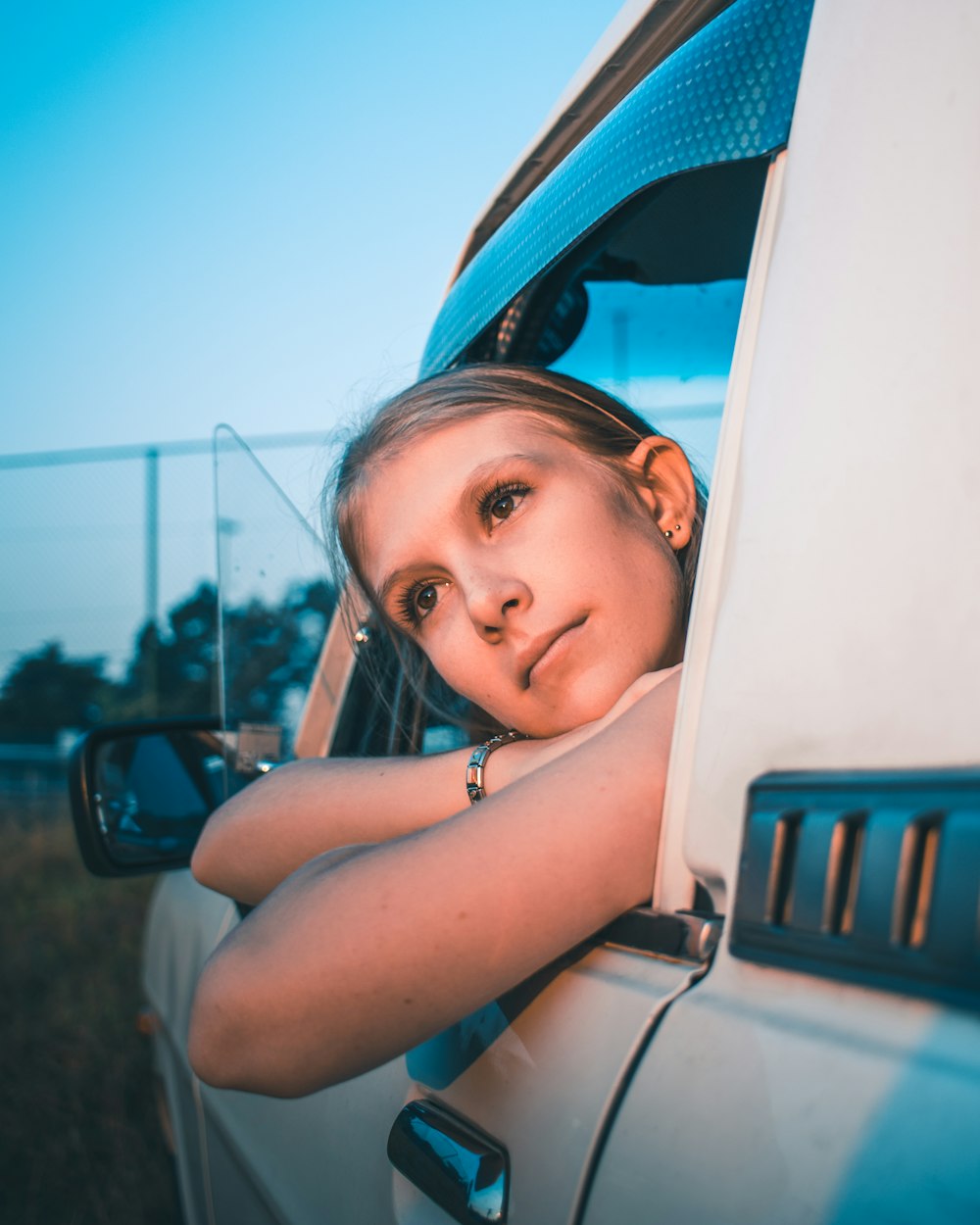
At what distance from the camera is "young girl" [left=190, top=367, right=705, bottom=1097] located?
0.79 meters

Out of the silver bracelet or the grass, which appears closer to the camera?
the silver bracelet

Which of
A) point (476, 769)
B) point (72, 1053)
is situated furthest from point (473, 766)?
point (72, 1053)

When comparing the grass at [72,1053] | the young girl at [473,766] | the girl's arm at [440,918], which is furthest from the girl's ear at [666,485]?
the grass at [72,1053]

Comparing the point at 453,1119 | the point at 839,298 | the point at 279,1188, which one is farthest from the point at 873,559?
the point at 279,1188

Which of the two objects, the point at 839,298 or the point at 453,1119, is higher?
the point at 839,298

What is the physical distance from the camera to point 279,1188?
1.36m

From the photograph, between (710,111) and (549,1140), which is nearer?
(549,1140)

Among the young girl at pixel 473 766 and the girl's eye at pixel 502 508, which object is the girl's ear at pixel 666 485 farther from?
the girl's eye at pixel 502 508

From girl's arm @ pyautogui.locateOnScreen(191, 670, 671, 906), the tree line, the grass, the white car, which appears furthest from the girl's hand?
the tree line

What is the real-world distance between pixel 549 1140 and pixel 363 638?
1.27 m

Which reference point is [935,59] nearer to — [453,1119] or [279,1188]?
[453,1119]

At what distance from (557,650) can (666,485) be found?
0.52 metres

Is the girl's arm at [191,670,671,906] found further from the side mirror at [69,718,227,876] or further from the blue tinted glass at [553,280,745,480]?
the blue tinted glass at [553,280,745,480]

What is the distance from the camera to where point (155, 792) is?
2121 millimetres
